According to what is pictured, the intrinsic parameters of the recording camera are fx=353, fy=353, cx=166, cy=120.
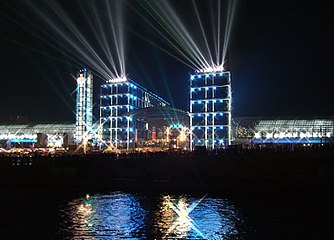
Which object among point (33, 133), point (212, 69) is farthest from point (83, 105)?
point (212, 69)

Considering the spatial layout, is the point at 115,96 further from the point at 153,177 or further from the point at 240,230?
the point at 240,230

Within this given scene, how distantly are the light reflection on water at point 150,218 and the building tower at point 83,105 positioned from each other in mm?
80998

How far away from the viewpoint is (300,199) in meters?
38.7

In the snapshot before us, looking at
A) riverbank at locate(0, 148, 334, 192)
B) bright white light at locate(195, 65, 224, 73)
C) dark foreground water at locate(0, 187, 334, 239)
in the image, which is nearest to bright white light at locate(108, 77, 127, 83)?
bright white light at locate(195, 65, 224, 73)

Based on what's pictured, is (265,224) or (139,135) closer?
(265,224)

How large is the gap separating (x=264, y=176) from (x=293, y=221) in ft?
72.5

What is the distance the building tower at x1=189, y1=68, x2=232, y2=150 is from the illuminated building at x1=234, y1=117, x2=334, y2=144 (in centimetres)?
490

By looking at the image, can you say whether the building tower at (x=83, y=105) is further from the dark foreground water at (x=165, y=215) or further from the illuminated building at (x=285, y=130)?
the dark foreground water at (x=165, y=215)

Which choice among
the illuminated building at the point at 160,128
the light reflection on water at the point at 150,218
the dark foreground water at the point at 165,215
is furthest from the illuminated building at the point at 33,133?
the light reflection on water at the point at 150,218

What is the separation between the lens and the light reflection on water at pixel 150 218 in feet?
83.3

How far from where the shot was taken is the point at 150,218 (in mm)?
30391

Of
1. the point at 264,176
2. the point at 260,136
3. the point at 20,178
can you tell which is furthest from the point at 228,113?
the point at 20,178

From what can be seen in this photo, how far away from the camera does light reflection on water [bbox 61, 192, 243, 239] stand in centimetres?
2538

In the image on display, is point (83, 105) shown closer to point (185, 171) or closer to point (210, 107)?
point (210, 107)
